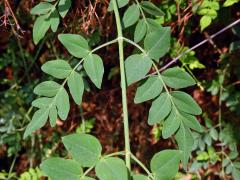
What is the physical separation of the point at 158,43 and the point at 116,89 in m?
0.89

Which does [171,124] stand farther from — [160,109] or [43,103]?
[43,103]

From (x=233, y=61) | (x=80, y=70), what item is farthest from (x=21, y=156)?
(x=233, y=61)

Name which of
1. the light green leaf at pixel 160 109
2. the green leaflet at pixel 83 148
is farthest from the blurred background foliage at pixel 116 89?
the green leaflet at pixel 83 148

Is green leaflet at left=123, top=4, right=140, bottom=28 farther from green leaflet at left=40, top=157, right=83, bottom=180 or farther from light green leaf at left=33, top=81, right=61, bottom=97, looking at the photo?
green leaflet at left=40, top=157, right=83, bottom=180

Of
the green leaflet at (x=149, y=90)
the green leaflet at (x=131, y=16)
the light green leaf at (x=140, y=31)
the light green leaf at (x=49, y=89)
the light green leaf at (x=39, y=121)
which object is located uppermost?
the green leaflet at (x=131, y=16)

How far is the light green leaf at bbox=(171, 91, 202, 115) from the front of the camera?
983 mm

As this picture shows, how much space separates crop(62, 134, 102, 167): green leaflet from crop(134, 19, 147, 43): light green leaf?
31 cm

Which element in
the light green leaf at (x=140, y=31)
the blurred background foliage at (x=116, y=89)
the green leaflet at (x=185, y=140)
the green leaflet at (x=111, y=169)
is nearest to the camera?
the green leaflet at (x=111, y=169)

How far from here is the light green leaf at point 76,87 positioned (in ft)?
3.23

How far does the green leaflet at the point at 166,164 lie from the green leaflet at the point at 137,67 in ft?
0.57

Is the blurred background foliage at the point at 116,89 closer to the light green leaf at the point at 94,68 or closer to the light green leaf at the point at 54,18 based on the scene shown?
the light green leaf at the point at 54,18

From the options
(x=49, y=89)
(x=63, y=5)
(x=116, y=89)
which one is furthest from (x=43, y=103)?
(x=116, y=89)

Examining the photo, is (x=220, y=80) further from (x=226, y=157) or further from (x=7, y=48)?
(x=7, y=48)

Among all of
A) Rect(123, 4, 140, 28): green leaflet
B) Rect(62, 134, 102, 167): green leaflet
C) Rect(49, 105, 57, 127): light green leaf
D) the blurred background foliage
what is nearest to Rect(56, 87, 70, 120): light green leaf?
Rect(49, 105, 57, 127): light green leaf
